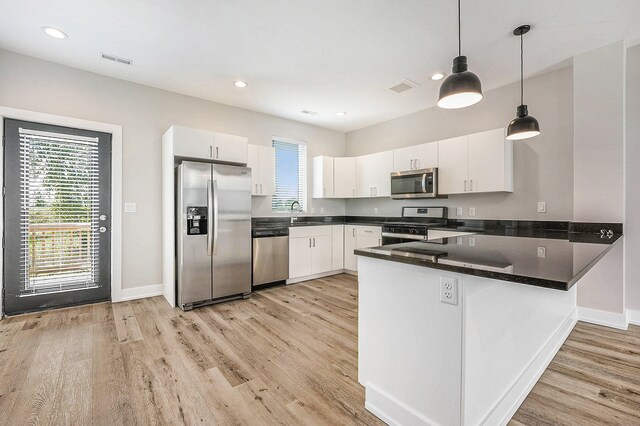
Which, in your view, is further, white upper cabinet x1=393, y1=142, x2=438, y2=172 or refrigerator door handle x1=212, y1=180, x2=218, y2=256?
white upper cabinet x1=393, y1=142, x2=438, y2=172

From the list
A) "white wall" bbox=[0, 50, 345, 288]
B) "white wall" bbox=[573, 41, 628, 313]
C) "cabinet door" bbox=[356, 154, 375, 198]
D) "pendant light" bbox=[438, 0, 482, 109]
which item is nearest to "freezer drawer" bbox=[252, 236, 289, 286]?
"white wall" bbox=[0, 50, 345, 288]

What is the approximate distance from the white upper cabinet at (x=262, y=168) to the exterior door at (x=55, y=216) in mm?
1806

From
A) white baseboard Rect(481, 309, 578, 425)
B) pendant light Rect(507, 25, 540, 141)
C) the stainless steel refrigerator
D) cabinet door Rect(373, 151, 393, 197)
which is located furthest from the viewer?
cabinet door Rect(373, 151, 393, 197)

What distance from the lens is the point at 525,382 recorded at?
184cm

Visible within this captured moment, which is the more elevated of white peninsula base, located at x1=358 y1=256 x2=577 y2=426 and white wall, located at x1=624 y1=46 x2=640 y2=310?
white wall, located at x1=624 y1=46 x2=640 y2=310

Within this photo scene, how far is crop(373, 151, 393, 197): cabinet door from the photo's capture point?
15.8 ft

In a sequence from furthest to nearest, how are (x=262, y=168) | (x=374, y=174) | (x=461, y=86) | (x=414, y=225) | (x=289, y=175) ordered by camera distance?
(x=289, y=175), (x=374, y=174), (x=262, y=168), (x=414, y=225), (x=461, y=86)

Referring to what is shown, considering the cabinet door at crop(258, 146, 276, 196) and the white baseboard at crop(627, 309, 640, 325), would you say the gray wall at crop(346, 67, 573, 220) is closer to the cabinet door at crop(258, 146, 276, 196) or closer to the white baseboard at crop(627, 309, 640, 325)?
the white baseboard at crop(627, 309, 640, 325)

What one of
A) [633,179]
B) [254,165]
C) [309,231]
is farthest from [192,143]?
[633,179]

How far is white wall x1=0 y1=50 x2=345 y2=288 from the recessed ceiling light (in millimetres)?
728

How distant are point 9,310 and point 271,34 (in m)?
3.94

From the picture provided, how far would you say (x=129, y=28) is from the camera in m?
2.60

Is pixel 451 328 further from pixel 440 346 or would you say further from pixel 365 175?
pixel 365 175

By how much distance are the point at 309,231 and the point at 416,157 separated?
205cm
